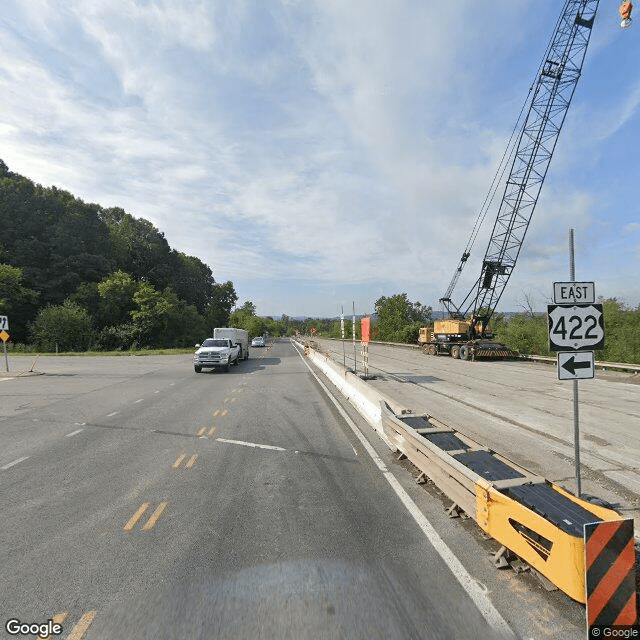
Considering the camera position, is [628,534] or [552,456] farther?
[552,456]

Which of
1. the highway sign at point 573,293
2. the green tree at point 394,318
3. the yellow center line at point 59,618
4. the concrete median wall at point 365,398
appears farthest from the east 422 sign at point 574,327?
the green tree at point 394,318

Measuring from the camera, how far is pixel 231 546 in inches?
165

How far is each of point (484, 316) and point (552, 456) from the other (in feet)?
90.7

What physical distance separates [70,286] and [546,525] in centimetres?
6102

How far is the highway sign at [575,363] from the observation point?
5.00 meters

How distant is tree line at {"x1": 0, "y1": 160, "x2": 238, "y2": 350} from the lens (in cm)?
4228

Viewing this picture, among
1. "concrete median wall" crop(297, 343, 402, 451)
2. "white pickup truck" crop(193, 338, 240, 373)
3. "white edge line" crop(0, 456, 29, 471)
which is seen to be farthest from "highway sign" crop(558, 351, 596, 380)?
"white pickup truck" crop(193, 338, 240, 373)

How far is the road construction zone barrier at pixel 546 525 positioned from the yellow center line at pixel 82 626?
11.9 ft

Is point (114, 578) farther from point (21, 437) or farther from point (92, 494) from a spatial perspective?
point (21, 437)

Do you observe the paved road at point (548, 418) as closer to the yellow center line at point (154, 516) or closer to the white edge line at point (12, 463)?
the yellow center line at point (154, 516)

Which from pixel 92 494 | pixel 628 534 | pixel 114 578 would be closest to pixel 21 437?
pixel 92 494

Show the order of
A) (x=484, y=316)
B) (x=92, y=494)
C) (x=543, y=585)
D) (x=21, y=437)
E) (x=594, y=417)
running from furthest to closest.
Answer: (x=484, y=316), (x=594, y=417), (x=21, y=437), (x=92, y=494), (x=543, y=585)

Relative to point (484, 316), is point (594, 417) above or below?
below

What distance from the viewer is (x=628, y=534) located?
10.4 feet
